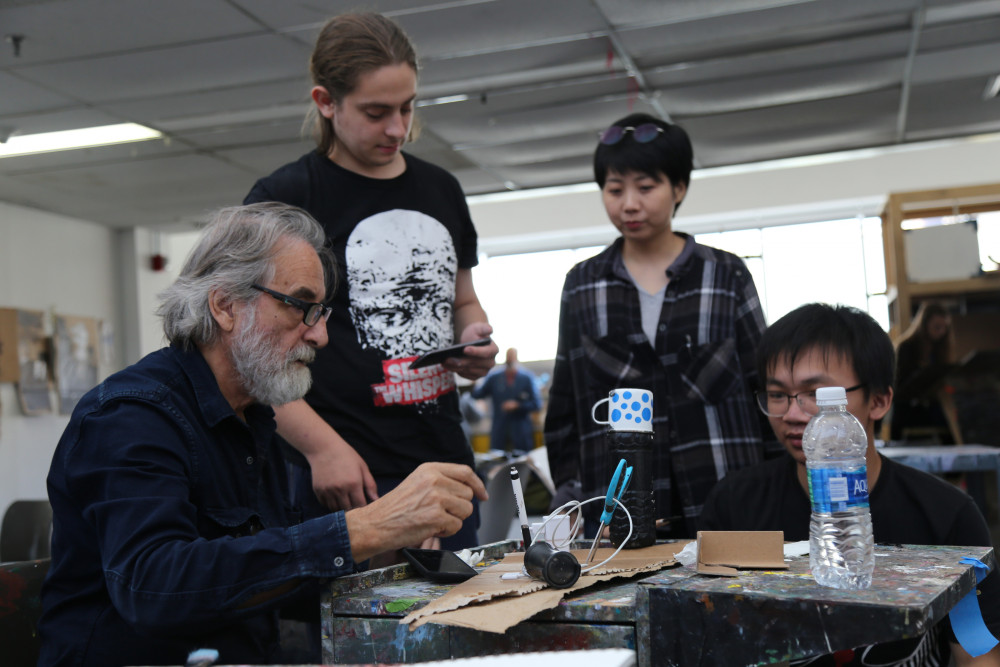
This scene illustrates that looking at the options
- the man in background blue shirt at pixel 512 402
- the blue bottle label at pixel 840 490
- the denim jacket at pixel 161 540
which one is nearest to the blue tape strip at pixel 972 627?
the blue bottle label at pixel 840 490

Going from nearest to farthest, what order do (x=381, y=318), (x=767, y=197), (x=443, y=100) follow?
(x=381, y=318), (x=443, y=100), (x=767, y=197)

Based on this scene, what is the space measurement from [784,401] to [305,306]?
2.46 feet

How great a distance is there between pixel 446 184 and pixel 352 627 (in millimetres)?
1078

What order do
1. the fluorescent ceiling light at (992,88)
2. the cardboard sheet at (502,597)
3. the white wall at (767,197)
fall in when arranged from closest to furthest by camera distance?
1. the cardboard sheet at (502,597)
2. the fluorescent ceiling light at (992,88)
3. the white wall at (767,197)

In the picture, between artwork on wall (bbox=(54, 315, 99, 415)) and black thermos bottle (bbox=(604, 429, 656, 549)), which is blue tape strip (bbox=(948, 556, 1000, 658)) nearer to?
black thermos bottle (bbox=(604, 429, 656, 549))

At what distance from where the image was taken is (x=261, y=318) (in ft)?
4.39

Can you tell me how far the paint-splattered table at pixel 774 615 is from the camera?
0.81 m

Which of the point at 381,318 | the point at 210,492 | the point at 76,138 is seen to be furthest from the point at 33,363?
the point at 210,492

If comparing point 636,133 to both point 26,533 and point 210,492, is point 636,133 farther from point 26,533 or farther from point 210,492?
point 26,533

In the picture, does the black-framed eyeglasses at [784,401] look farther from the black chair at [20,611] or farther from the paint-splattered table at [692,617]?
the black chair at [20,611]

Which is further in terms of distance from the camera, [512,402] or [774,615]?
[512,402]

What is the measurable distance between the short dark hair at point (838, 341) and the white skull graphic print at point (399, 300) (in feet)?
1.91

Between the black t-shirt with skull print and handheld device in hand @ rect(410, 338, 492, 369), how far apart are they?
9 cm

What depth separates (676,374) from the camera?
6.07 ft
